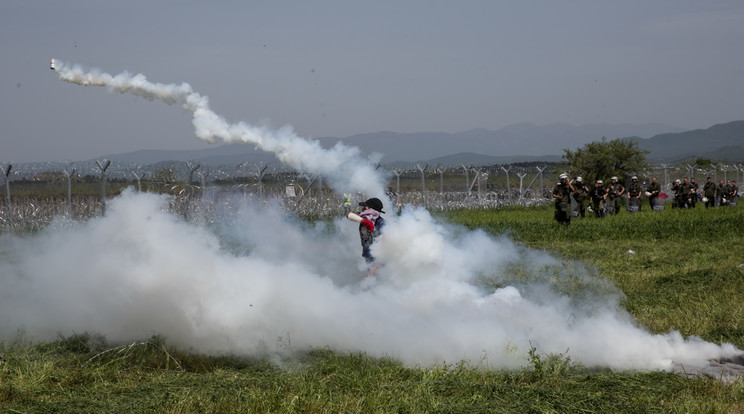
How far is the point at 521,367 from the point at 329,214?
67.9 feet

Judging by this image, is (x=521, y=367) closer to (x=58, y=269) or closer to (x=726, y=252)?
(x=58, y=269)

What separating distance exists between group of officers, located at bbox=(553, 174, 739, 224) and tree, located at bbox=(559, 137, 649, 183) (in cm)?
583

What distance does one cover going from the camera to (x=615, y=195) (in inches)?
1288

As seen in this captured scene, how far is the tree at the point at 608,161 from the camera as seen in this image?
146ft

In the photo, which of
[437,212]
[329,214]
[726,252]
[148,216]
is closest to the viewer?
[148,216]

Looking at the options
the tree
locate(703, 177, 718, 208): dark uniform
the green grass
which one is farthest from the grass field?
the tree

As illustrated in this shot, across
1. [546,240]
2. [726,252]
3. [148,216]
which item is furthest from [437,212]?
[148,216]

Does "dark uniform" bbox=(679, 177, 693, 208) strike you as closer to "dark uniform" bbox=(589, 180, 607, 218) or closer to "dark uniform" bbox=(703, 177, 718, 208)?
"dark uniform" bbox=(703, 177, 718, 208)

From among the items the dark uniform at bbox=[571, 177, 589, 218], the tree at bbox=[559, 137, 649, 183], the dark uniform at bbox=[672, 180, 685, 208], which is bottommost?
the dark uniform at bbox=[672, 180, 685, 208]

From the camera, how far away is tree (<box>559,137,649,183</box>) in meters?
44.4

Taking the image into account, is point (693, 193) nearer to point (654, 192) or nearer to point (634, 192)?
point (654, 192)

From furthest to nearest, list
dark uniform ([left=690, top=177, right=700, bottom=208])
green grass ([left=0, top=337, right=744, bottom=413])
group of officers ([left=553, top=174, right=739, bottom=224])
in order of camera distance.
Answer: dark uniform ([left=690, top=177, right=700, bottom=208]), group of officers ([left=553, top=174, right=739, bottom=224]), green grass ([left=0, top=337, right=744, bottom=413])

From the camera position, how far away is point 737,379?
7691 mm

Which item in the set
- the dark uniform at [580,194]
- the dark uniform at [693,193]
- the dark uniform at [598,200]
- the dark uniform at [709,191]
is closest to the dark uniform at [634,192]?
the dark uniform at [598,200]
